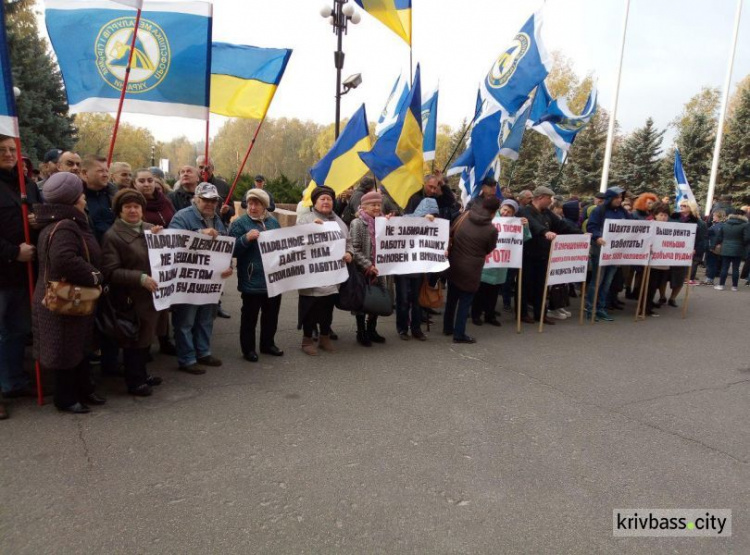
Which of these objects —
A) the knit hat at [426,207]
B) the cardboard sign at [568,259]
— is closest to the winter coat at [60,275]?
the knit hat at [426,207]

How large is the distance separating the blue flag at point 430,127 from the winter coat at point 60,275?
4.96 metres

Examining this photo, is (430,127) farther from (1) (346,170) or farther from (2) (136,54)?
(2) (136,54)

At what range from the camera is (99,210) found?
15.5 feet

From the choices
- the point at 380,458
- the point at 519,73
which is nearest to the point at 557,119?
the point at 519,73

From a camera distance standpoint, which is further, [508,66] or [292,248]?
[508,66]

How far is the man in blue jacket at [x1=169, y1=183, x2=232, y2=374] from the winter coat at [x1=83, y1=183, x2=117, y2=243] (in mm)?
552

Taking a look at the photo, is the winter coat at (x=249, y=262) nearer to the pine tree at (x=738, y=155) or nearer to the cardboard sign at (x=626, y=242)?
the cardboard sign at (x=626, y=242)

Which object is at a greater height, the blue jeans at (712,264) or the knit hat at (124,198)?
the knit hat at (124,198)

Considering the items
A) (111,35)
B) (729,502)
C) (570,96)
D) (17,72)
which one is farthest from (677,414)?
(570,96)

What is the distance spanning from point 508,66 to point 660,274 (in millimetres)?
4533

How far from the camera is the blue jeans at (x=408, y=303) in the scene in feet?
21.6

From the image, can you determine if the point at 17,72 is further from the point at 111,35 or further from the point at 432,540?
the point at 432,540

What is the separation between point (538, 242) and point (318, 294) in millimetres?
3757

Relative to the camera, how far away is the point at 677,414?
4.57 metres
